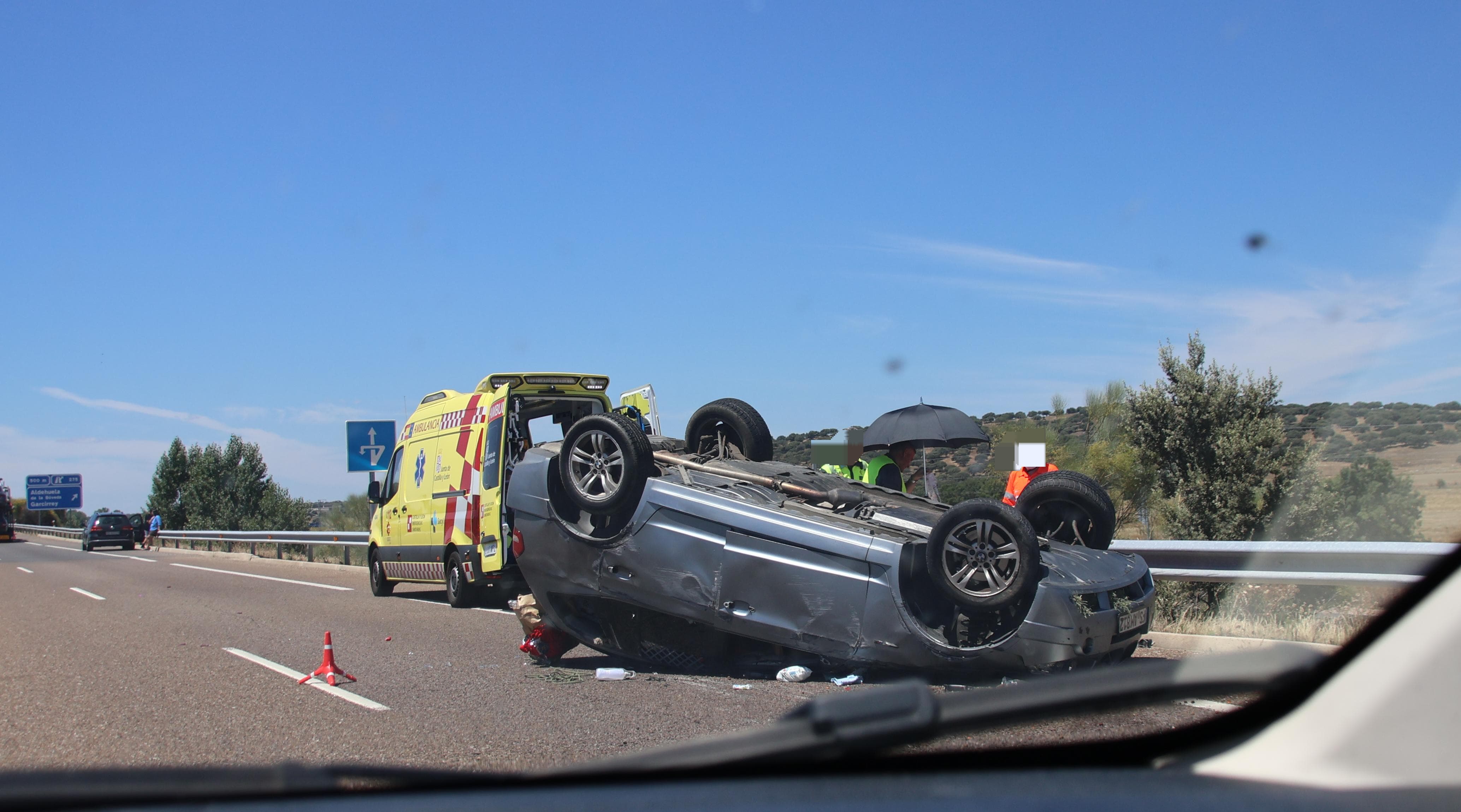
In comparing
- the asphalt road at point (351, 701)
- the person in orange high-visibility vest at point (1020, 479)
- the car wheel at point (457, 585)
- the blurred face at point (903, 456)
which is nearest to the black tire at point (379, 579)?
the asphalt road at point (351, 701)

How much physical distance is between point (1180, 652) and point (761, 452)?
11.0ft

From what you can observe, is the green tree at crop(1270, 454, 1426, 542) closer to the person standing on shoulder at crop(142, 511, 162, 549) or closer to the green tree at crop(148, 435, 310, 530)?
the person standing on shoulder at crop(142, 511, 162, 549)

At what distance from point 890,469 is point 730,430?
4.60 ft

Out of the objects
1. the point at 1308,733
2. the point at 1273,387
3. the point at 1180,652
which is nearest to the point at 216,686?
the point at 1180,652

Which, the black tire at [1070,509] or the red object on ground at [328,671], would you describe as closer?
the black tire at [1070,509]

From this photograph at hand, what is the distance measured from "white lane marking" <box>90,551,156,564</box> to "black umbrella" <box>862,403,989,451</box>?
77.1 ft

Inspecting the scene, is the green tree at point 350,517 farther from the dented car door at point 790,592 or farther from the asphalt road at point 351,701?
the dented car door at point 790,592

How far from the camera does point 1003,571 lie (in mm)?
5910

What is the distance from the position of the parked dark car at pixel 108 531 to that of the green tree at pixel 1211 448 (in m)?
40.1

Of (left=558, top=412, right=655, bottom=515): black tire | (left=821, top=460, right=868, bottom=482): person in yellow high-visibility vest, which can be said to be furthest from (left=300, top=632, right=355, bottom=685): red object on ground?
(left=821, top=460, right=868, bottom=482): person in yellow high-visibility vest

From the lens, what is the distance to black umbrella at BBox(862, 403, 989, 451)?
989 centimetres

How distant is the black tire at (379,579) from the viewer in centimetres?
1484

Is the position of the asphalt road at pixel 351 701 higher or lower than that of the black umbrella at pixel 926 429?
lower

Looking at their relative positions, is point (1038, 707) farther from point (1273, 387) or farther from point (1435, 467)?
point (1273, 387)
